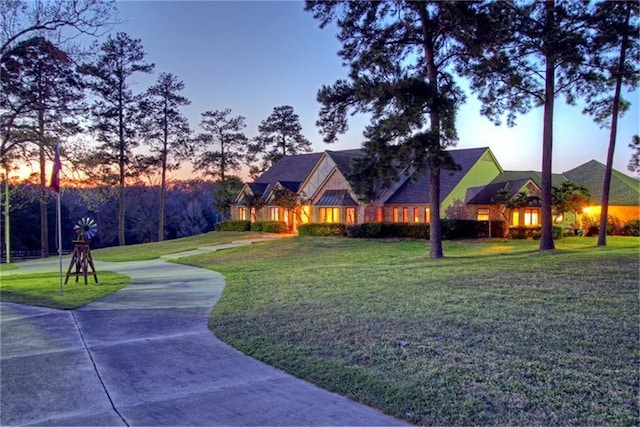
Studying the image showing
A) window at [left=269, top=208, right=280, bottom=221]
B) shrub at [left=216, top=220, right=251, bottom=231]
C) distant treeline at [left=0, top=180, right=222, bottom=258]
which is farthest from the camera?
distant treeline at [left=0, top=180, right=222, bottom=258]

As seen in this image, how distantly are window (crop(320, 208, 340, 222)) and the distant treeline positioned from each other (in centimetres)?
1989

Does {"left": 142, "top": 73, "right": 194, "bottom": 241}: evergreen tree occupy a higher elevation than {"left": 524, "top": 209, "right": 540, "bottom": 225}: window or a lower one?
higher

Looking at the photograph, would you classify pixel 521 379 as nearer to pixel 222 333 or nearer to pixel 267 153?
pixel 222 333

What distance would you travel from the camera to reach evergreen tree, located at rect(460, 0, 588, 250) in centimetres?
1565

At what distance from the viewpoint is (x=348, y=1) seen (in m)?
16.5

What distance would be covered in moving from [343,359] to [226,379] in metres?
1.46

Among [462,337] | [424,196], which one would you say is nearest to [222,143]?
[424,196]

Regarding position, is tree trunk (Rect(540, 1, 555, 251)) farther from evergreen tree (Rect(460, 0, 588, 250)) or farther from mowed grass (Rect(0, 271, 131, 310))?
mowed grass (Rect(0, 271, 131, 310))

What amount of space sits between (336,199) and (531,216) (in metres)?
12.6

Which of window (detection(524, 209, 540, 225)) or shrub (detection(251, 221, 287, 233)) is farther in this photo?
shrub (detection(251, 221, 287, 233))

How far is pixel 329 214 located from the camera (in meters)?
32.2

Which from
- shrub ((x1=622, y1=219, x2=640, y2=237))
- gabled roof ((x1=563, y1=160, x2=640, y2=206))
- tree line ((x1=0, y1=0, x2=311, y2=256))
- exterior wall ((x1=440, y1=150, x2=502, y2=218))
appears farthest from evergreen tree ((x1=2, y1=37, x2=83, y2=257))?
gabled roof ((x1=563, y1=160, x2=640, y2=206))

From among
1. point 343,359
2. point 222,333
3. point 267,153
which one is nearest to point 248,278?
point 222,333

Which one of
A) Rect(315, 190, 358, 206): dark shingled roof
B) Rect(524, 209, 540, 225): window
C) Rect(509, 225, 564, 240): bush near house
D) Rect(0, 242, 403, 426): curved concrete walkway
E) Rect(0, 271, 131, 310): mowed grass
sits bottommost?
Rect(0, 271, 131, 310): mowed grass
